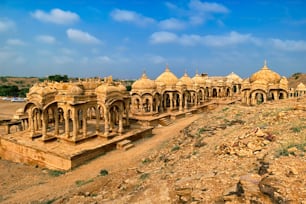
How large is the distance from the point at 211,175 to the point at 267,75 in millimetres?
25212

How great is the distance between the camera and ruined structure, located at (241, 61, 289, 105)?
27.1 metres

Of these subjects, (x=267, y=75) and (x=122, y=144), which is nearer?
(x=122, y=144)

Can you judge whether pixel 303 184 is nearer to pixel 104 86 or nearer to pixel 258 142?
pixel 258 142

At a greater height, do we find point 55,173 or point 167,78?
point 167,78

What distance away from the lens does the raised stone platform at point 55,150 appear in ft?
52.0

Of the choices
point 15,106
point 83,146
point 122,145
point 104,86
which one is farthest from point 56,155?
point 15,106

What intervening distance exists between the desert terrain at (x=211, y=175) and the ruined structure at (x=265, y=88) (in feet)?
43.2

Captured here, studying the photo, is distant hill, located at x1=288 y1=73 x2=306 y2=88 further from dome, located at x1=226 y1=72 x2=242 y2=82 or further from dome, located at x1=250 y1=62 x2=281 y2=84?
dome, located at x1=250 y1=62 x2=281 y2=84

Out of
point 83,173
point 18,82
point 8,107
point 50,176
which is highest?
point 18,82

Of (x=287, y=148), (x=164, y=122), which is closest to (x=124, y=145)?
(x=164, y=122)

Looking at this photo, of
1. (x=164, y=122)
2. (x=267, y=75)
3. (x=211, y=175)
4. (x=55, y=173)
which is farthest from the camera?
(x=267, y=75)

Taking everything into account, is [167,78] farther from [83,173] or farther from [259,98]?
[83,173]

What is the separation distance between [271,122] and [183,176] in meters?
5.79

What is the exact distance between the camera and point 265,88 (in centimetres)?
2697
